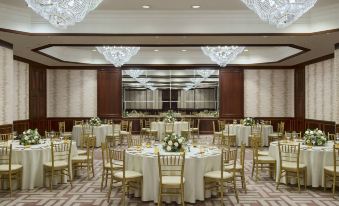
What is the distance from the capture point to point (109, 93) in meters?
16.2

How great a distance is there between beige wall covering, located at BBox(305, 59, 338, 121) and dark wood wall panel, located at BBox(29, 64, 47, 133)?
11023 mm

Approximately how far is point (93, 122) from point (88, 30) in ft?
16.1

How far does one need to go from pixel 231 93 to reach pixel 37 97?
8409 mm

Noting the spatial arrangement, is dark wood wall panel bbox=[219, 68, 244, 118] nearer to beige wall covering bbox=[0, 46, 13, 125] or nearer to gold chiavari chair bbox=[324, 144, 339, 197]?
beige wall covering bbox=[0, 46, 13, 125]

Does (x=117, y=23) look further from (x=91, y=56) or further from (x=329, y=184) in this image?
(x=91, y=56)

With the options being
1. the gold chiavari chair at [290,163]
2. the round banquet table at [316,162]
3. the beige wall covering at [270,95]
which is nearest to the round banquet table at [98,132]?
the beige wall covering at [270,95]

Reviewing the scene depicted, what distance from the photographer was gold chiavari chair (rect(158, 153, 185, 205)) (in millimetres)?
5289

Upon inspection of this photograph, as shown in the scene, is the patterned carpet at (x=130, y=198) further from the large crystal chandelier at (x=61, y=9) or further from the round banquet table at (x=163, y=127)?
the round banquet table at (x=163, y=127)

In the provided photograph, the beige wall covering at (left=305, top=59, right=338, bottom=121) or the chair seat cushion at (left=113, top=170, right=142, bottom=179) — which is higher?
the beige wall covering at (left=305, top=59, right=338, bottom=121)

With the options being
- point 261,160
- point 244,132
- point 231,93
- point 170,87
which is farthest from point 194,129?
point 261,160

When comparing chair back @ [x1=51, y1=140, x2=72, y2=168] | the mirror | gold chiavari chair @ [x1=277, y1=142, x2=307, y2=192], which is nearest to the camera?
gold chiavari chair @ [x1=277, y1=142, x2=307, y2=192]

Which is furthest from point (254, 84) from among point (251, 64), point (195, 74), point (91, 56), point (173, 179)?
point (173, 179)

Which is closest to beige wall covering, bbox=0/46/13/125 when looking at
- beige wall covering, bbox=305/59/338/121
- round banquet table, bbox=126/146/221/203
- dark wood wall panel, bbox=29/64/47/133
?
dark wood wall panel, bbox=29/64/47/133

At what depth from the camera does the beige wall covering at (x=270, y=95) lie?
1612 cm
